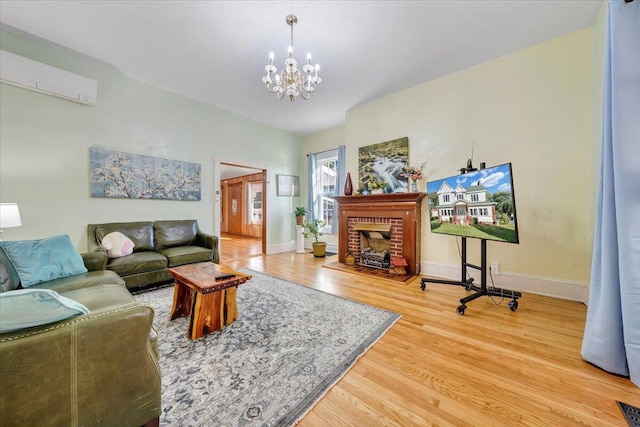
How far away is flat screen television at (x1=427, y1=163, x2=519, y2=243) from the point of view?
81.8 inches

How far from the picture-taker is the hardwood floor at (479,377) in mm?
1160

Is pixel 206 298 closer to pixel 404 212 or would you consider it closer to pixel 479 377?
pixel 479 377

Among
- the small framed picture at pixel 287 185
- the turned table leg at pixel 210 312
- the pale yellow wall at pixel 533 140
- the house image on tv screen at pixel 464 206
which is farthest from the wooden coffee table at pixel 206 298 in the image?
the small framed picture at pixel 287 185

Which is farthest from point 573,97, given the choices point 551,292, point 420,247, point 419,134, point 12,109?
point 12,109

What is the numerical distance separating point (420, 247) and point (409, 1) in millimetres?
3006

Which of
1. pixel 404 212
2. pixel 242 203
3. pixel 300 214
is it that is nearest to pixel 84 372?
pixel 404 212

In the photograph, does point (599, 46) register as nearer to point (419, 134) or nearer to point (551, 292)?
point (419, 134)

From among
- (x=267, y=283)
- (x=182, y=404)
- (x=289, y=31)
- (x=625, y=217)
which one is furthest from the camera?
(x=267, y=283)

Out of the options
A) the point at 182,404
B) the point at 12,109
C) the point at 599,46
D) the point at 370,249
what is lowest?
the point at 182,404

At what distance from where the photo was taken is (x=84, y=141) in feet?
9.84

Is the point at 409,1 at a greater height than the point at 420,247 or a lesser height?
greater

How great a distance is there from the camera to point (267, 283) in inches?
125

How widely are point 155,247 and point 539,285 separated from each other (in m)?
5.10

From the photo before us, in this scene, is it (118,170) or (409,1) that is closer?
(409,1)
